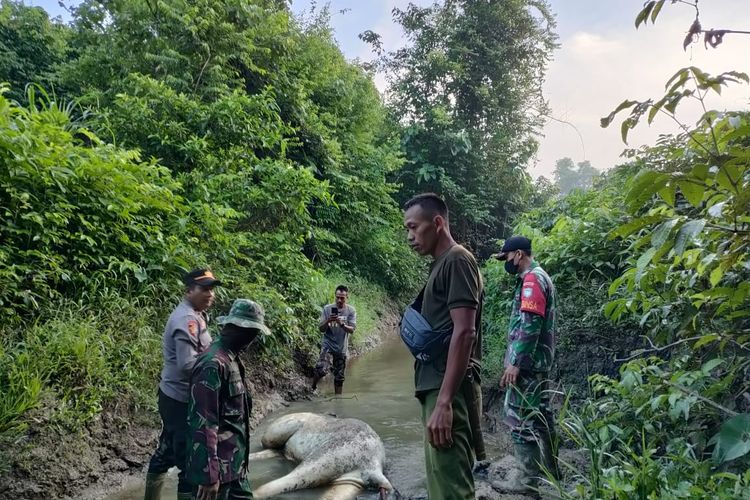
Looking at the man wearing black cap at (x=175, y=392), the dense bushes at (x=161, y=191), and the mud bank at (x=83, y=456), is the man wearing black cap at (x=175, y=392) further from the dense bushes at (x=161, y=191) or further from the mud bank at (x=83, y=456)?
the dense bushes at (x=161, y=191)

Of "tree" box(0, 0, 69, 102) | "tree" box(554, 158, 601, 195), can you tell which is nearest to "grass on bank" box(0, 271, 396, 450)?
"tree" box(0, 0, 69, 102)

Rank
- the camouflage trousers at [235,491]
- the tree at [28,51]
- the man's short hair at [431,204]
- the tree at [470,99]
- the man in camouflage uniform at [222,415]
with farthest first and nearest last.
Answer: the tree at [470,99] → the tree at [28,51] → the camouflage trousers at [235,491] → the man in camouflage uniform at [222,415] → the man's short hair at [431,204]

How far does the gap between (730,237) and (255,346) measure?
6.19 metres

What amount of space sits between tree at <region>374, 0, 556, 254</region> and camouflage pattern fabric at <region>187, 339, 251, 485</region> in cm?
1751

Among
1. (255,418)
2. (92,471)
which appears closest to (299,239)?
(255,418)

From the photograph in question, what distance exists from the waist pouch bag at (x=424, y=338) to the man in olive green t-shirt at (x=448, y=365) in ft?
0.10

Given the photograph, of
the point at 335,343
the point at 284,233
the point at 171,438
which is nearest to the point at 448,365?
the point at 171,438

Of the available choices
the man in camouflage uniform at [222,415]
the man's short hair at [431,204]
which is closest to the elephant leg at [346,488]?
the man in camouflage uniform at [222,415]

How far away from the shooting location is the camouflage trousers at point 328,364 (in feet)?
26.0

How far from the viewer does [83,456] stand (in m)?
4.30

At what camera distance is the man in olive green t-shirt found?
8.46 ft

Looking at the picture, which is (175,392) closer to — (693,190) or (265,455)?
(265,455)

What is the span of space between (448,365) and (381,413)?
Answer: 4783 mm

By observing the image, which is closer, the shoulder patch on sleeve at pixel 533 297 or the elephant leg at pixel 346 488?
the shoulder patch on sleeve at pixel 533 297
